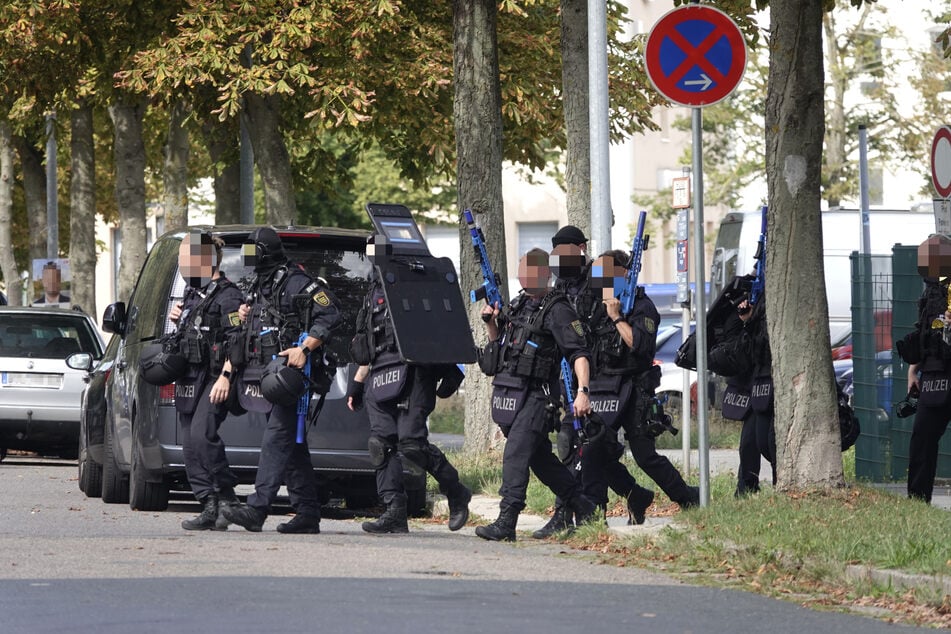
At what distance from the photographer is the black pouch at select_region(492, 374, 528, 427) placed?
10664 millimetres

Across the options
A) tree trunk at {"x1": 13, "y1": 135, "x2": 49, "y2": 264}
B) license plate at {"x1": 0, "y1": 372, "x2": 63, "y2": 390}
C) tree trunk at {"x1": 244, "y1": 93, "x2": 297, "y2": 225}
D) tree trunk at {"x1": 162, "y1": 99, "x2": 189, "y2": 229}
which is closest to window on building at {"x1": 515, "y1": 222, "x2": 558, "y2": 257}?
tree trunk at {"x1": 13, "y1": 135, "x2": 49, "y2": 264}

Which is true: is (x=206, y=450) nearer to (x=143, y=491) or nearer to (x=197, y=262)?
(x=197, y=262)

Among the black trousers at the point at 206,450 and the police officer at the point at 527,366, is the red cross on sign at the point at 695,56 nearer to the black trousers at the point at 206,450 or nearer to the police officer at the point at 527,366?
the police officer at the point at 527,366

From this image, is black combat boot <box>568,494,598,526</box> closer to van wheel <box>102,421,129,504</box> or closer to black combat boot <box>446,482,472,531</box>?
black combat boot <box>446,482,472,531</box>

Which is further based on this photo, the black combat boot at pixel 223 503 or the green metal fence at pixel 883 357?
the green metal fence at pixel 883 357

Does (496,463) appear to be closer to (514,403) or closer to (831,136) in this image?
(514,403)

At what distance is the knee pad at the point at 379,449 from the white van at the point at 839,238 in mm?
17210

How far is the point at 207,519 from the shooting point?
11.1 m

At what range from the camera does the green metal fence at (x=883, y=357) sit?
13992mm

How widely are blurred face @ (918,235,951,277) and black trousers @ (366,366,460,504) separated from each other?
10.8ft

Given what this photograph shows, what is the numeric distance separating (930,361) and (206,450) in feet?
15.0

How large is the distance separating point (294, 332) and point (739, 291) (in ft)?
10.2

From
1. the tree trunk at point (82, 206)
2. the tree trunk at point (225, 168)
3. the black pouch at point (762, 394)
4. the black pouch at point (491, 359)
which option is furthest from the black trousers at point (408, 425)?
the tree trunk at point (82, 206)

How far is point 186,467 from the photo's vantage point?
11.2m
